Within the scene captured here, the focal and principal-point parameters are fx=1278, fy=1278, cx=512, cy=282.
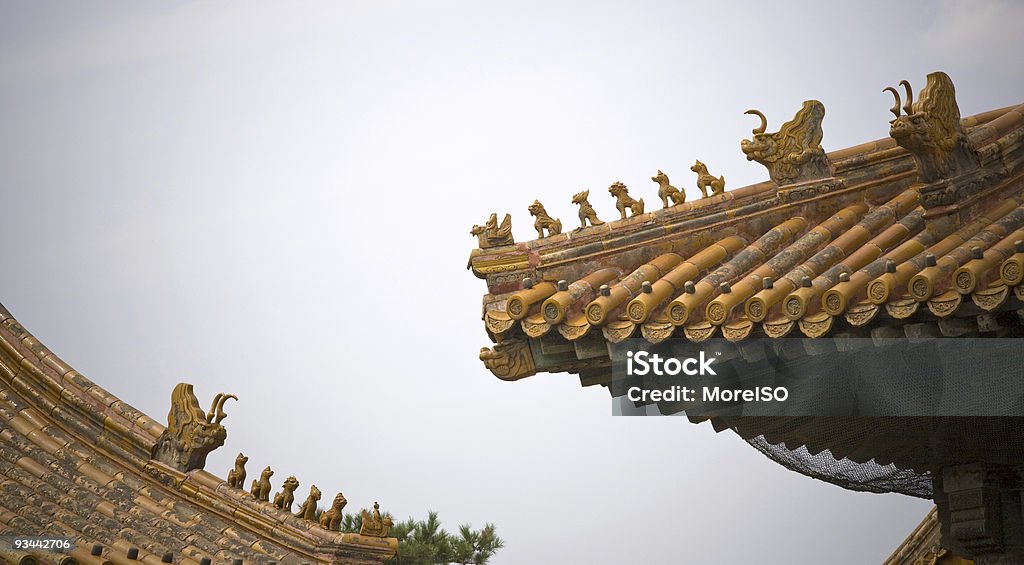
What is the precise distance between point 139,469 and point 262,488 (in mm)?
804

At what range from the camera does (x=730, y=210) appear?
5875 mm

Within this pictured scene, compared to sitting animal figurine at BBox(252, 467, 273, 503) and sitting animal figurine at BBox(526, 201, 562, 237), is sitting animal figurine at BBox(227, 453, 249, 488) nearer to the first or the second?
sitting animal figurine at BBox(252, 467, 273, 503)

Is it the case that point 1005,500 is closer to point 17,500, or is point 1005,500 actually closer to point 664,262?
point 664,262

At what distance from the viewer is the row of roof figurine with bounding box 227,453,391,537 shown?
846 cm

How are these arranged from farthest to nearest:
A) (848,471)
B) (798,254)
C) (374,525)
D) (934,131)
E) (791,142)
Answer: (374,525) → (848,471) → (791,142) → (798,254) → (934,131)

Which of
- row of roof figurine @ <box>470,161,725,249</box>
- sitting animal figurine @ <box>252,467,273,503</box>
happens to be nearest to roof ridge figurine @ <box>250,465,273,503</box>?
sitting animal figurine @ <box>252,467,273,503</box>

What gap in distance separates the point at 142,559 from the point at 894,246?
4.14 metres

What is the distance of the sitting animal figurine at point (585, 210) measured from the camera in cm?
591

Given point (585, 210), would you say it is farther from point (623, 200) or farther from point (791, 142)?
point (791, 142)

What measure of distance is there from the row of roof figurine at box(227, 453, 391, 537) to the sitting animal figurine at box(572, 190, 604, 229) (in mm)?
3439

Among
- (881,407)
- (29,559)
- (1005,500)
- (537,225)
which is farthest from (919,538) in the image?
(29,559)

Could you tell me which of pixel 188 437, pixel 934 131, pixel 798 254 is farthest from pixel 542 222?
pixel 188 437

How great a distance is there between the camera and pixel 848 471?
260 inches

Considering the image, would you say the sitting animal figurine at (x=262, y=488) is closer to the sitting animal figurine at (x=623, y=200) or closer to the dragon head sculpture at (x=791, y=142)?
the sitting animal figurine at (x=623, y=200)
